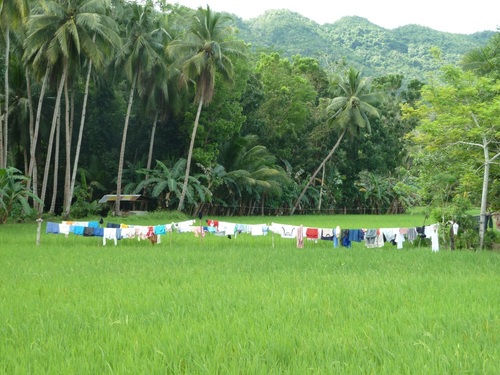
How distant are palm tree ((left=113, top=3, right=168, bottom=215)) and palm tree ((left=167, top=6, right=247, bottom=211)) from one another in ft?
3.70

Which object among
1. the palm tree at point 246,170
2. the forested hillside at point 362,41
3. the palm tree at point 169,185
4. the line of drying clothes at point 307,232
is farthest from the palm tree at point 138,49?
the forested hillside at point 362,41

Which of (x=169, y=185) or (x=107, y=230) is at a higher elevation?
(x=169, y=185)

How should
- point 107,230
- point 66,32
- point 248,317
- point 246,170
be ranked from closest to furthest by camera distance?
point 248,317 → point 107,230 → point 66,32 → point 246,170

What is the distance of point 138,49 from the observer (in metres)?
29.0

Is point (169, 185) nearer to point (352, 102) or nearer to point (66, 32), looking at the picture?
point (66, 32)

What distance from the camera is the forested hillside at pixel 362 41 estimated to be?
3292 inches

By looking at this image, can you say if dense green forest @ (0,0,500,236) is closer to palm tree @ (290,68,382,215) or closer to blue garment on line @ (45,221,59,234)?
palm tree @ (290,68,382,215)

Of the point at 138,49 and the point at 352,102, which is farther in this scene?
the point at 352,102

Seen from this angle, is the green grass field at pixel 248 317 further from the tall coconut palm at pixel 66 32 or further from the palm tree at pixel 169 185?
the palm tree at pixel 169 185

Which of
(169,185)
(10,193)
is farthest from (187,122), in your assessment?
(10,193)

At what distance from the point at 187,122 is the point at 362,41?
67700mm

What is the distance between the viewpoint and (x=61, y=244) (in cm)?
1630

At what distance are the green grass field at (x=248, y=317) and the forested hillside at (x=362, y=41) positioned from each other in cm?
6800

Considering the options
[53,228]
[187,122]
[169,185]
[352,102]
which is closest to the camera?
[53,228]
